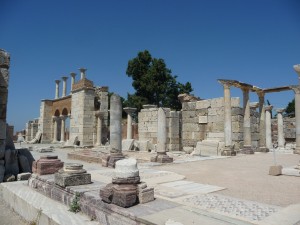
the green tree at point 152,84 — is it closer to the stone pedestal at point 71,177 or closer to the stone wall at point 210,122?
the stone wall at point 210,122

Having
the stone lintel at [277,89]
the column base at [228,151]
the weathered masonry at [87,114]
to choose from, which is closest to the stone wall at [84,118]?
the weathered masonry at [87,114]

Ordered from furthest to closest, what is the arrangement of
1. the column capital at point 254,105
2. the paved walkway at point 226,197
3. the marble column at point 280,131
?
1. the marble column at point 280,131
2. the column capital at point 254,105
3. the paved walkway at point 226,197

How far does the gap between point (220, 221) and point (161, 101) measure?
3431 cm

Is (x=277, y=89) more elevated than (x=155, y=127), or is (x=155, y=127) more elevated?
(x=277, y=89)

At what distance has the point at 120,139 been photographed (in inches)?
423

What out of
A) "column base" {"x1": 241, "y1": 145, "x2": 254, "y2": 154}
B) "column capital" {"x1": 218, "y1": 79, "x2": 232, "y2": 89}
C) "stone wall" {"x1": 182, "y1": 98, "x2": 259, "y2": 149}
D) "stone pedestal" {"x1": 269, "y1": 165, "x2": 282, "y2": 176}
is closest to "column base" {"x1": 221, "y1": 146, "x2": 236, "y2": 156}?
"column base" {"x1": 241, "y1": 145, "x2": 254, "y2": 154}

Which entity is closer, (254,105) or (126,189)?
(126,189)

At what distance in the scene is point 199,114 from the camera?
58.2 ft

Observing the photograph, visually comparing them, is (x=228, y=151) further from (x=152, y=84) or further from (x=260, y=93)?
(x=152, y=84)

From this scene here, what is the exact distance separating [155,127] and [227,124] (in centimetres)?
623

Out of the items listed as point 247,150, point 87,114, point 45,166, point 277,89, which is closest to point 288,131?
point 277,89

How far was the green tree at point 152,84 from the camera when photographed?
3681 cm

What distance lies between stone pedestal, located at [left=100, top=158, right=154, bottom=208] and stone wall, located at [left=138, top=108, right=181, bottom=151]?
1422 cm

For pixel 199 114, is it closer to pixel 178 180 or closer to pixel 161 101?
pixel 178 180
